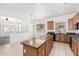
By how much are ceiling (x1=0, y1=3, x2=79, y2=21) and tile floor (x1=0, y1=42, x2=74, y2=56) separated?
0.62 metres

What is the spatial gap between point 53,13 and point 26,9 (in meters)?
0.60

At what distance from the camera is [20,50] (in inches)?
71.7

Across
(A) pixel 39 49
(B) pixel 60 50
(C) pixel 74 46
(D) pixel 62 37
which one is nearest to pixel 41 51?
(A) pixel 39 49

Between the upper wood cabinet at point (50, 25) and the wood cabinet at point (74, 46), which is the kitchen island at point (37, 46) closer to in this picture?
the upper wood cabinet at point (50, 25)

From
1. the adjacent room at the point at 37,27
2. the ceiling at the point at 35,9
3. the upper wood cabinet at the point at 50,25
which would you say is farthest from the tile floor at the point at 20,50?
the ceiling at the point at 35,9

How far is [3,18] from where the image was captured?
6.07 feet

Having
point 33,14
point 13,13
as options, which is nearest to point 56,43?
point 33,14

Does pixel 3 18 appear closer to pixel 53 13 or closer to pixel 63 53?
pixel 53 13

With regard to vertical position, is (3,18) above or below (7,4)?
below

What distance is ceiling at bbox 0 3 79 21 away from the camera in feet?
6.07

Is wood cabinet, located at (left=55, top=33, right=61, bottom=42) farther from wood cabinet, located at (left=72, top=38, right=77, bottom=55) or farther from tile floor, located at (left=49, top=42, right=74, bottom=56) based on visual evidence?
wood cabinet, located at (left=72, top=38, right=77, bottom=55)

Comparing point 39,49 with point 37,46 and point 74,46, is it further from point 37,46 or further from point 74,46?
point 74,46

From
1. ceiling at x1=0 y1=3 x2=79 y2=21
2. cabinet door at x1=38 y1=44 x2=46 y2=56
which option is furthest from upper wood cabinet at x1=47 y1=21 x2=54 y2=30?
cabinet door at x1=38 y1=44 x2=46 y2=56

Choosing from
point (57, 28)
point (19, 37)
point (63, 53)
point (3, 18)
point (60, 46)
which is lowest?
point (63, 53)
